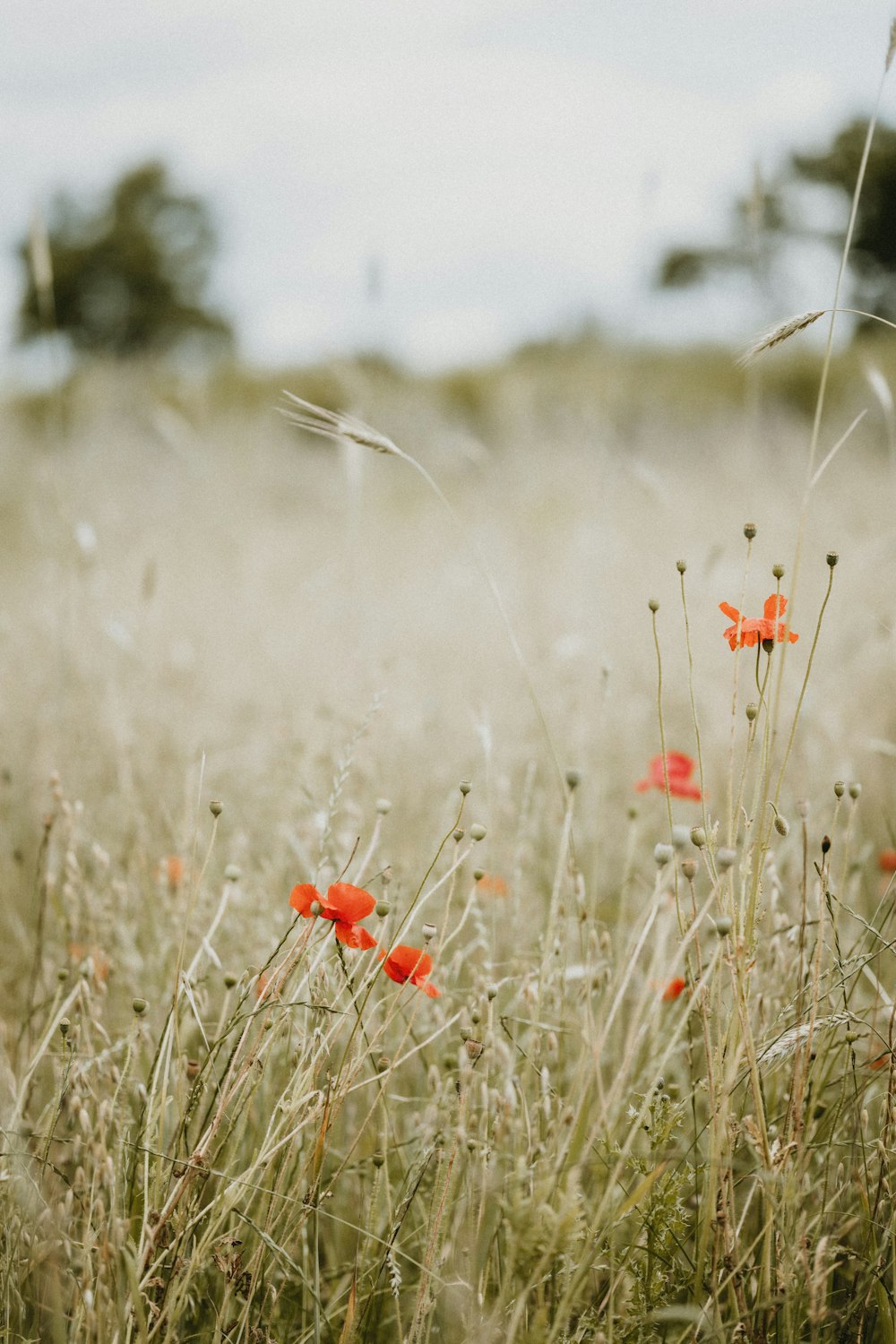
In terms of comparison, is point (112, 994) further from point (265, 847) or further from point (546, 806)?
point (546, 806)

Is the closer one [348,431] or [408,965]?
[408,965]

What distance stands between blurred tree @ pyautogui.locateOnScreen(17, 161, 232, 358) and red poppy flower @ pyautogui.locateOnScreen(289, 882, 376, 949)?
2580 centimetres

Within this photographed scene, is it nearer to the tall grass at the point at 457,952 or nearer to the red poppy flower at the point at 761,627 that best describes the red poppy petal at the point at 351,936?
the tall grass at the point at 457,952

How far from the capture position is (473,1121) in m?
1.03

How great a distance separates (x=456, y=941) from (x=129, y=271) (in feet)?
89.9

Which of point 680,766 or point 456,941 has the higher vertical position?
point 680,766

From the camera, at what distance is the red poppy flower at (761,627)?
854mm

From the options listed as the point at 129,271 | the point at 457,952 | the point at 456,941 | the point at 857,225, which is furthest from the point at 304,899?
the point at 129,271

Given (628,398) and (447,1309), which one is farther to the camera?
(628,398)

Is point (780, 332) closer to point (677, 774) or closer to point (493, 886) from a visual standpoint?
point (677, 774)

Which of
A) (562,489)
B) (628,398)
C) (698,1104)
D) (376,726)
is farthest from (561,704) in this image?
(628,398)

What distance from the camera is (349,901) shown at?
81 cm

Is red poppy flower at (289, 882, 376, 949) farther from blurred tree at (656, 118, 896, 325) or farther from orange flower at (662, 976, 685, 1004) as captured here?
blurred tree at (656, 118, 896, 325)

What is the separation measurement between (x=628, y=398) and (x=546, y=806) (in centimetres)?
795
